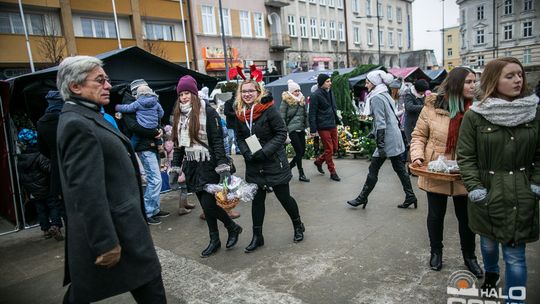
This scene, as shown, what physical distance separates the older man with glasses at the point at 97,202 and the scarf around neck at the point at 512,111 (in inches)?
91.5

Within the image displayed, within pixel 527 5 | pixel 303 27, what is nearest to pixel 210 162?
pixel 303 27

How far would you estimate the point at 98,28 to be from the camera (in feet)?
73.5

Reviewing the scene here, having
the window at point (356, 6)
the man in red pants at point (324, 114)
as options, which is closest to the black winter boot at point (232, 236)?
the man in red pants at point (324, 114)

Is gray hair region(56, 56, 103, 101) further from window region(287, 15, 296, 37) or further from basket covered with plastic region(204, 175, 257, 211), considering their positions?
window region(287, 15, 296, 37)

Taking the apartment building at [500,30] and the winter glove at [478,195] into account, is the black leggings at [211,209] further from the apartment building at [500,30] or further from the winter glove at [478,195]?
the apartment building at [500,30]

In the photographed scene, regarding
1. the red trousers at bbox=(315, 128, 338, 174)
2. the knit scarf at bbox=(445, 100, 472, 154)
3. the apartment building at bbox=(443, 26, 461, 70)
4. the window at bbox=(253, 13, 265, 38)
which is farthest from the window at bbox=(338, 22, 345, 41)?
the apartment building at bbox=(443, 26, 461, 70)

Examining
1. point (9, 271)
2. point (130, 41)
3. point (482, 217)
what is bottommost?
point (9, 271)

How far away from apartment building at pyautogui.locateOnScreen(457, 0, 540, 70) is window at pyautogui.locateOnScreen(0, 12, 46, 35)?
155 feet

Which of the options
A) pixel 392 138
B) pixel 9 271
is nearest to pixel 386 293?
pixel 392 138

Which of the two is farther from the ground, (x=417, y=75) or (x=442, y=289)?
(x=417, y=75)

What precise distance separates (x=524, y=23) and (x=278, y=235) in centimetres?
5776

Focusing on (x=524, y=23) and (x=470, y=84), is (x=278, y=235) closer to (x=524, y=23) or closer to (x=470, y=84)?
(x=470, y=84)

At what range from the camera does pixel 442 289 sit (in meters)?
3.03

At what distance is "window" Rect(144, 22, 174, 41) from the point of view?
80.9 ft
